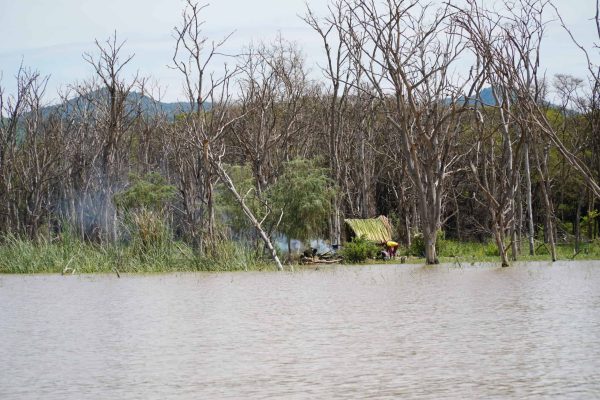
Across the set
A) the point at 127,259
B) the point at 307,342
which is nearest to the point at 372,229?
the point at 127,259

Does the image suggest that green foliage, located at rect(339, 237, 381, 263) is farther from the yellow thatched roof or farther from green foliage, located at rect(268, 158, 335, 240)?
the yellow thatched roof

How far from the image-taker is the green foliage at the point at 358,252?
2223 centimetres

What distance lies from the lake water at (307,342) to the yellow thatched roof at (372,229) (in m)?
12.2

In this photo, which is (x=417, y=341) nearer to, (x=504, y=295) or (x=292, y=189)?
(x=504, y=295)

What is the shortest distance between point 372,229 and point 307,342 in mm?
19135

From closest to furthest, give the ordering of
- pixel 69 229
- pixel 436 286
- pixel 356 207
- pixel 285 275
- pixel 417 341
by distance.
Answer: pixel 417 341 → pixel 436 286 → pixel 285 275 → pixel 69 229 → pixel 356 207

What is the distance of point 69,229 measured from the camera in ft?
62.4

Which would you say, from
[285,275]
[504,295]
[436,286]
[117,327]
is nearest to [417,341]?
[117,327]

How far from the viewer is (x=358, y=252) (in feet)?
73.0

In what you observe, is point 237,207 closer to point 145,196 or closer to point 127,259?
point 127,259

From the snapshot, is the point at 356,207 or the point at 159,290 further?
the point at 356,207

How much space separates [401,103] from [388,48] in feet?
4.03

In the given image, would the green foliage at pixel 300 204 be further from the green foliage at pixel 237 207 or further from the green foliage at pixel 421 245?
the green foliage at pixel 421 245

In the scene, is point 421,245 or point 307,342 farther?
point 421,245
